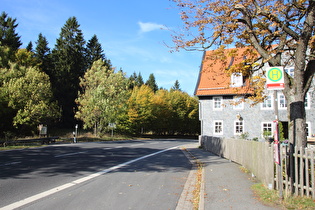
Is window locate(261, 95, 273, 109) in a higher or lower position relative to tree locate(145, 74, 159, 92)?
lower

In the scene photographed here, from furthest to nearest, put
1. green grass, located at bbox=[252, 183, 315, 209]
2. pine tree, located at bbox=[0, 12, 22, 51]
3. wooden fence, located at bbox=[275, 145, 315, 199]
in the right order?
1. pine tree, located at bbox=[0, 12, 22, 51]
2. wooden fence, located at bbox=[275, 145, 315, 199]
3. green grass, located at bbox=[252, 183, 315, 209]

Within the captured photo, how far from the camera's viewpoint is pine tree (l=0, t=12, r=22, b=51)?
4906 centimetres

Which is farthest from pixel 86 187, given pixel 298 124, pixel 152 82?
pixel 152 82

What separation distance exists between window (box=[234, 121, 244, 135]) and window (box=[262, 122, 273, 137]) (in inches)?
87.6

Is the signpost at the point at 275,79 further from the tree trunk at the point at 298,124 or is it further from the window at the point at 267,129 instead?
the window at the point at 267,129

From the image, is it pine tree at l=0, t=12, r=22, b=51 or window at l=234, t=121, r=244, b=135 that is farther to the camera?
pine tree at l=0, t=12, r=22, b=51

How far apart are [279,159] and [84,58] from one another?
61.8m

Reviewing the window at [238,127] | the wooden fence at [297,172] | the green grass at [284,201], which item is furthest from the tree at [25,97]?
the wooden fence at [297,172]

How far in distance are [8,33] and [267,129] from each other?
4814 centimetres

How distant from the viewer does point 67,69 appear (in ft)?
176

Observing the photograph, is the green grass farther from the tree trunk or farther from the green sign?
the green sign

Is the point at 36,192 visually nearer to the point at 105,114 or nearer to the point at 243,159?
the point at 243,159

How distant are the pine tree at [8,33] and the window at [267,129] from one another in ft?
145

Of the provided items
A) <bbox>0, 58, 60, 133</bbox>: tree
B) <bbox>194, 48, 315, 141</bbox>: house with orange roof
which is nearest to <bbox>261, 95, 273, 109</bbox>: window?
<bbox>194, 48, 315, 141</bbox>: house with orange roof
